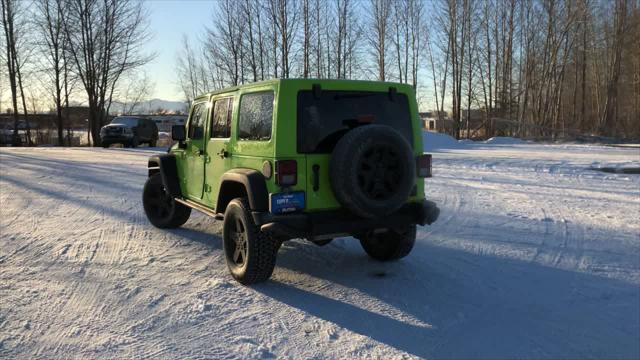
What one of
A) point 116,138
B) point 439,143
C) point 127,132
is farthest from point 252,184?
point 116,138

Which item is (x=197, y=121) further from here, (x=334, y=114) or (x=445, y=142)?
(x=445, y=142)

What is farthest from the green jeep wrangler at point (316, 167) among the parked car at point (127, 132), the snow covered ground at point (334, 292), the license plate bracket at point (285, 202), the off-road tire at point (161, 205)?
the parked car at point (127, 132)

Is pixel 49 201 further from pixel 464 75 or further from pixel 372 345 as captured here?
pixel 464 75

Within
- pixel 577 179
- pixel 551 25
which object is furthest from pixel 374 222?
pixel 551 25

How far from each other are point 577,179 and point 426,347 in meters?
9.45

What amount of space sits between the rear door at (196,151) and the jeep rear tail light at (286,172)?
1932 millimetres

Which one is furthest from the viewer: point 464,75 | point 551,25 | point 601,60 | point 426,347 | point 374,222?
point 601,60

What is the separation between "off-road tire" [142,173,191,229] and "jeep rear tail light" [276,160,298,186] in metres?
3.20

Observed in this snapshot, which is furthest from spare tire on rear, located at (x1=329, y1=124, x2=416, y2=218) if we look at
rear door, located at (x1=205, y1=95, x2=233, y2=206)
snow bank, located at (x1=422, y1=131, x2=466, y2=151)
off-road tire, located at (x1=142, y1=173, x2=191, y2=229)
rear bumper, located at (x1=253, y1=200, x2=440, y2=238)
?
snow bank, located at (x1=422, y1=131, x2=466, y2=151)

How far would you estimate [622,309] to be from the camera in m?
4.34

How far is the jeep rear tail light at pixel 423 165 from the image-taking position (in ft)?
17.1

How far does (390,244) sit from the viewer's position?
18.5 ft

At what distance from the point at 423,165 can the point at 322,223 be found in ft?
4.52

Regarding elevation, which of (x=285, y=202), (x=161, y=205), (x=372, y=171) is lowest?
(x=161, y=205)
